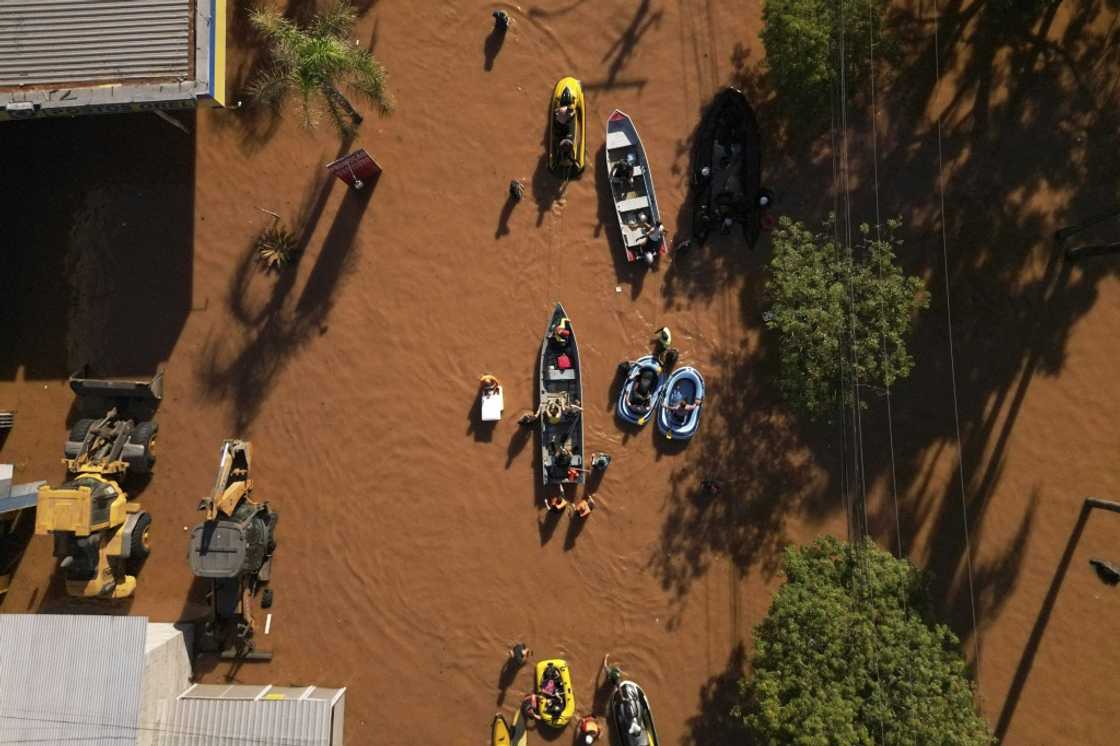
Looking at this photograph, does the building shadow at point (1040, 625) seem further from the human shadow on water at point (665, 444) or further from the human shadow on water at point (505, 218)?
the human shadow on water at point (505, 218)

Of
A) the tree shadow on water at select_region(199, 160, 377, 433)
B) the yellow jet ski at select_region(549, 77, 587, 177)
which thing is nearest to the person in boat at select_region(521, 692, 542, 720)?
the tree shadow on water at select_region(199, 160, 377, 433)

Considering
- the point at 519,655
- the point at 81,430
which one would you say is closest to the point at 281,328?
the point at 81,430

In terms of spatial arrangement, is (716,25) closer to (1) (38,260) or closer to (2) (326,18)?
(2) (326,18)

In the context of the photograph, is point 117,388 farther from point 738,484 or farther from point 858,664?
point 858,664

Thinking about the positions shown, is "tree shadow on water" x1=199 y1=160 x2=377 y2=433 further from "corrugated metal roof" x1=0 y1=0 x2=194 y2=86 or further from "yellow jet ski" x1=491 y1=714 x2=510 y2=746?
"yellow jet ski" x1=491 y1=714 x2=510 y2=746

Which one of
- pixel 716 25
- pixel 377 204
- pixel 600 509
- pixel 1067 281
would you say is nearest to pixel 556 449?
pixel 600 509
